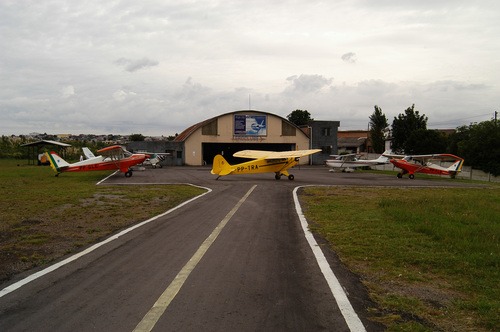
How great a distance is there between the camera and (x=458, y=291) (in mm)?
5492

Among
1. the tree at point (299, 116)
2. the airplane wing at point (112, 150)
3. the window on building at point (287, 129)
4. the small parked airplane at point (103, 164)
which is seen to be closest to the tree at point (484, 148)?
the window on building at point (287, 129)

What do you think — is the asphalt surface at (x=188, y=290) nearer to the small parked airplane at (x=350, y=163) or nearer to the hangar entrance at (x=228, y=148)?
the small parked airplane at (x=350, y=163)

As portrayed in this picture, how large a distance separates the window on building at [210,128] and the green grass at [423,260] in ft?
142

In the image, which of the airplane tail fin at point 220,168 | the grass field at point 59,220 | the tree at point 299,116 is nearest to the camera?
the grass field at point 59,220

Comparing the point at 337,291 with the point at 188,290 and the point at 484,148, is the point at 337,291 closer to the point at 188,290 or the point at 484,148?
the point at 188,290

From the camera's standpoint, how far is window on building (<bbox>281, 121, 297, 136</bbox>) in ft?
191

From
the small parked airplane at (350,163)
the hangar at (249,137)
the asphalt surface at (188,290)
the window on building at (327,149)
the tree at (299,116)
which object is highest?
the tree at (299,116)

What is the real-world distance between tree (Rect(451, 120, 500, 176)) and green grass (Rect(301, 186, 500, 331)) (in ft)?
131

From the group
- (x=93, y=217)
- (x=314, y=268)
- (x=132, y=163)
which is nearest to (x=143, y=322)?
(x=314, y=268)

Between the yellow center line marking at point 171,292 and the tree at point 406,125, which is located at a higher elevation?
the tree at point 406,125

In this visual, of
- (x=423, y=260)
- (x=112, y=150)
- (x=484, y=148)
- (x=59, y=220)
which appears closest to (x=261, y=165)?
(x=112, y=150)

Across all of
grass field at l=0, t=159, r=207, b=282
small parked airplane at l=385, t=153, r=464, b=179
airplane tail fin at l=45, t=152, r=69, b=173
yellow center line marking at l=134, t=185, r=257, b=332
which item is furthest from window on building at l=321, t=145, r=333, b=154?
yellow center line marking at l=134, t=185, r=257, b=332

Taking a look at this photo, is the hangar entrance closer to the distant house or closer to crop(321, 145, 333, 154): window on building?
crop(321, 145, 333, 154): window on building

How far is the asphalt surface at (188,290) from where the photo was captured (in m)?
4.29
